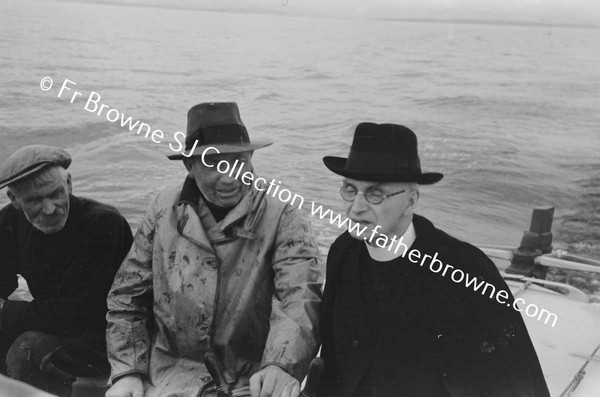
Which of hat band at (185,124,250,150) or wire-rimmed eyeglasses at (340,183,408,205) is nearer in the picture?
wire-rimmed eyeglasses at (340,183,408,205)

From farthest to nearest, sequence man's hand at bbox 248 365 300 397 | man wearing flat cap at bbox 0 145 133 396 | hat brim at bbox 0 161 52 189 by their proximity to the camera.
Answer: man wearing flat cap at bbox 0 145 133 396 → hat brim at bbox 0 161 52 189 → man's hand at bbox 248 365 300 397

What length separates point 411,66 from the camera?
1501 cm

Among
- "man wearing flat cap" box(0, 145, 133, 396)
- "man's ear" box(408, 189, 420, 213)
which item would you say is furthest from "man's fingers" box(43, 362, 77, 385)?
"man's ear" box(408, 189, 420, 213)

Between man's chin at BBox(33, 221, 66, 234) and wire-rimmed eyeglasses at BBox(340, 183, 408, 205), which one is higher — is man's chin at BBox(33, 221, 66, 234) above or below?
below

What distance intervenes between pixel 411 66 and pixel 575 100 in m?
3.62

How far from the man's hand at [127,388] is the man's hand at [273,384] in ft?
1.22

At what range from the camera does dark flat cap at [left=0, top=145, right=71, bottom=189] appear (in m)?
2.04

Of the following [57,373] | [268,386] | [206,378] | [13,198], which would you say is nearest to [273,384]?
[268,386]

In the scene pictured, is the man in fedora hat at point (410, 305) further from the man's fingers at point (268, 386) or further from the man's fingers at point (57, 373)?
the man's fingers at point (57, 373)

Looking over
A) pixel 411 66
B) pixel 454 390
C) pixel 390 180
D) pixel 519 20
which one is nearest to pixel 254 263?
pixel 390 180

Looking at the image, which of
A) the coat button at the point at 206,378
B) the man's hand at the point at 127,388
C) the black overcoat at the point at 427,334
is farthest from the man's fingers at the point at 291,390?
the man's hand at the point at 127,388

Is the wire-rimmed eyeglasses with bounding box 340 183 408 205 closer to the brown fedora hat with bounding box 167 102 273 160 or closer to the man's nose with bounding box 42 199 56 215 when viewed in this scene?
the brown fedora hat with bounding box 167 102 273 160

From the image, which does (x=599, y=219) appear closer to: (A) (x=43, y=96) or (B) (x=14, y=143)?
(B) (x=14, y=143)

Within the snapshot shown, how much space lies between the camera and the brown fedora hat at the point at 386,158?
1596mm
